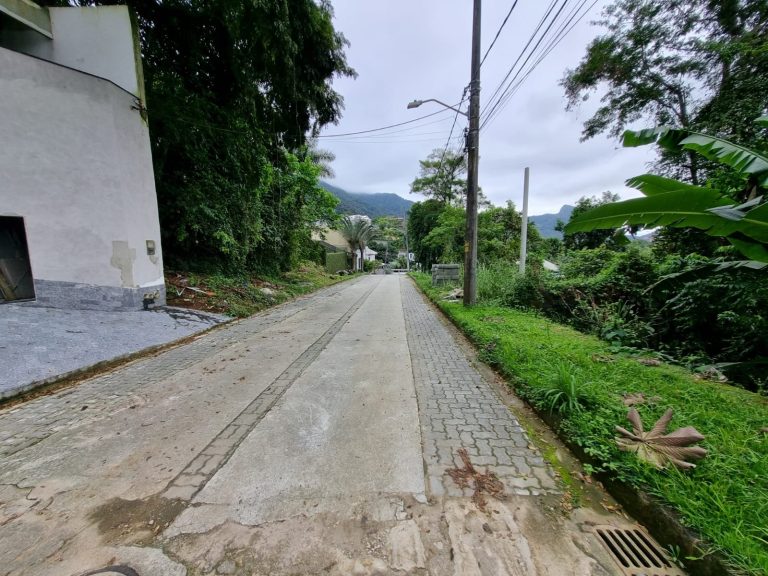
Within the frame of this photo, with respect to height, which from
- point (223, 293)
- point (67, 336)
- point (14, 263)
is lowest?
point (67, 336)

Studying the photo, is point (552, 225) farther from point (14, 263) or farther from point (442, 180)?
point (14, 263)

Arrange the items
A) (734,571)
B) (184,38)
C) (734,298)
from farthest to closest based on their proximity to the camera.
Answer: (184,38)
(734,298)
(734,571)

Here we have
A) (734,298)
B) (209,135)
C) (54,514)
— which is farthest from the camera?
(209,135)

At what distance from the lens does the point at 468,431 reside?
9.60ft

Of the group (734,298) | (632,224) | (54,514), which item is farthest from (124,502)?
(734,298)

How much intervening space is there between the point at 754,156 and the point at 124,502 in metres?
6.00

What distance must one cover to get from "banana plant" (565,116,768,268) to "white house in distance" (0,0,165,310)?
28.5 feet

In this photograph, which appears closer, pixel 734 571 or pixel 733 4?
pixel 734 571

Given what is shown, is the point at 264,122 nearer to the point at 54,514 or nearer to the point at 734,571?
the point at 54,514

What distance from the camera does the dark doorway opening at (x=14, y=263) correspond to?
5.98m

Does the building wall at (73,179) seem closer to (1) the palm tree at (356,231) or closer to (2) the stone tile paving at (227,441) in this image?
(2) the stone tile paving at (227,441)

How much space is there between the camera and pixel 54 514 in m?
2.00

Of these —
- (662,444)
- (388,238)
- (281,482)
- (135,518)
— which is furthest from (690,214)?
(388,238)

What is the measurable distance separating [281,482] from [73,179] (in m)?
7.64
